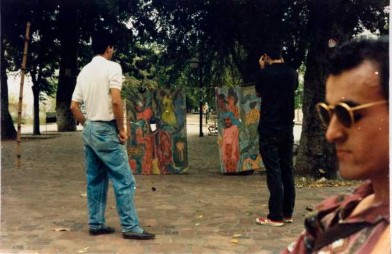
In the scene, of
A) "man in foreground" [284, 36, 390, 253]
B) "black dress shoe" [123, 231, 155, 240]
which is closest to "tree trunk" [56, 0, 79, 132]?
"black dress shoe" [123, 231, 155, 240]

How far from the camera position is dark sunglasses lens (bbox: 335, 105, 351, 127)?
114 centimetres

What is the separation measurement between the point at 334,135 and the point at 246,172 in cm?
798

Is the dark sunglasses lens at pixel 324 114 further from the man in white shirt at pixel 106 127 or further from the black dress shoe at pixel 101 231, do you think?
the black dress shoe at pixel 101 231

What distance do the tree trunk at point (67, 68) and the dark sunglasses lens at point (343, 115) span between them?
1723 centimetres

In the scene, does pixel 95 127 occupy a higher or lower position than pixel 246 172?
higher

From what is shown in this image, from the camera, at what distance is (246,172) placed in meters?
9.13

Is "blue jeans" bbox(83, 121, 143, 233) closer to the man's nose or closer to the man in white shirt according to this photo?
the man in white shirt

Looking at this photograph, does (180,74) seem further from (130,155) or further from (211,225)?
(211,225)

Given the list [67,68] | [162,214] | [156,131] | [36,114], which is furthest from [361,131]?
[67,68]

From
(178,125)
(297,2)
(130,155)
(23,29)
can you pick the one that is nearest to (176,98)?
(178,125)

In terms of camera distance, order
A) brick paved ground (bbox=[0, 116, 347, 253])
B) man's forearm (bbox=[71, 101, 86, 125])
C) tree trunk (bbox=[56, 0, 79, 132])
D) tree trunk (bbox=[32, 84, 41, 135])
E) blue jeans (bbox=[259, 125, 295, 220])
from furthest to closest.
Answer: tree trunk (bbox=[32, 84, 41, 135]) < tree trunk (bbox=[56, 0, 79, 132]) < blue jeans (bbox=[259, 125, 295, 220]) < man's forearm (bbox=[71, 101, 86, 125]) < brick paved ground (bbox=[0, 116, 347, 253])

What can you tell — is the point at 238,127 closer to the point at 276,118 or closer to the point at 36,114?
the point at 276,118

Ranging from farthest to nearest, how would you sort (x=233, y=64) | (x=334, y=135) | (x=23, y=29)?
(x=233, y=64), (x=23, y=29), (x=334, y=135)

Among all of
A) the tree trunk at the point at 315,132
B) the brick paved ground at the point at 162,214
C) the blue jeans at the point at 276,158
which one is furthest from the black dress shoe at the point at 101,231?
the tree trunk at the point at 315,132
